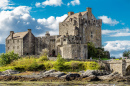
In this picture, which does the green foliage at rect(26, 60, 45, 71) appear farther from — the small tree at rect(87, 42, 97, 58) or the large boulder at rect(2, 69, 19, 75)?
the small tree at rect(87, 42, 97, 58)

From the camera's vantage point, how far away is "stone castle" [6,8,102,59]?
68688mm

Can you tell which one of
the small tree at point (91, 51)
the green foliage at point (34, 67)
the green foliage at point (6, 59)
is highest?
the small tree at point (91, 51)

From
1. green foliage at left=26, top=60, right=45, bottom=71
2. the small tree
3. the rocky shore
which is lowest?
the rocky shore

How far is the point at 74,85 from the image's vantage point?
3731 cm

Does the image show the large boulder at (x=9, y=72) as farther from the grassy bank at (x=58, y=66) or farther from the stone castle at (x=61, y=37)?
the stone castle at (x=61, y=37)

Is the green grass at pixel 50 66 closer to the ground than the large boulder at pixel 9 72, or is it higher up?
higher up

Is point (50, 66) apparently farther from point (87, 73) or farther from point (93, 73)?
point (93, 73)

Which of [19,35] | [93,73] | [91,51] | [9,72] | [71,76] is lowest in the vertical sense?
[71,76]

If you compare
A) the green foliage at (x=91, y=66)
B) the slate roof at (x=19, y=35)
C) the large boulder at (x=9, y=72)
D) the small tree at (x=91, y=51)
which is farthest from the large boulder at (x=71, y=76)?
the slate roof at (x=19, y=35)

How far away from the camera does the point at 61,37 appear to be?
Result: 64625 millimetres

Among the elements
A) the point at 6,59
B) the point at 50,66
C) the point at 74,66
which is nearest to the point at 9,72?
the point at 6,59

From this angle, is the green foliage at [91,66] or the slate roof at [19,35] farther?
the slate roof at [19,35]

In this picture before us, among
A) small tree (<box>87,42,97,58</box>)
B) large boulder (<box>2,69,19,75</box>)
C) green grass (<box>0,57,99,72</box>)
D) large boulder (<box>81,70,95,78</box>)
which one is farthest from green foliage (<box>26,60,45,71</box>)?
small tree (<box>87,42,97,58</box>)

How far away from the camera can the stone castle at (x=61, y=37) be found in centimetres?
6869
